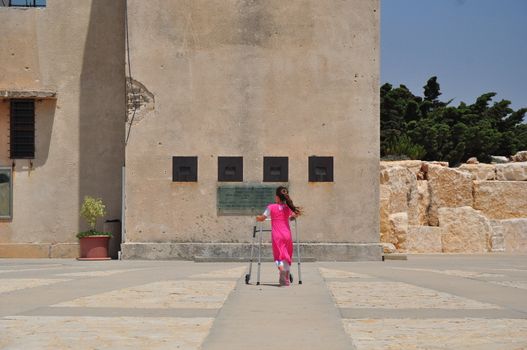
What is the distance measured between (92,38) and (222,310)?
52.9 feet

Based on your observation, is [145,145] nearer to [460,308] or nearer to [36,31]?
[36,31]

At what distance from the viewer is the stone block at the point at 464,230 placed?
2786 cm

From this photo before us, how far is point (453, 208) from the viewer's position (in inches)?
1112

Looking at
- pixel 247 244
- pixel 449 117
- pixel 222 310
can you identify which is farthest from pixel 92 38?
A: pixel 449 117

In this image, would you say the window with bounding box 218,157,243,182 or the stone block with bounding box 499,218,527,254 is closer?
the window with bounding box 218,157,243,182

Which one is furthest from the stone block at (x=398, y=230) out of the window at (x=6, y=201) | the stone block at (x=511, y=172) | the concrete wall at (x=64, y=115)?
the window at (x=6, y=201)

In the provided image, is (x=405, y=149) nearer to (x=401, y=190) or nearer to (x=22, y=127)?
(x=401, y=190)

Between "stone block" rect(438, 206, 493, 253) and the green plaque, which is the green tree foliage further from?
the green plaque

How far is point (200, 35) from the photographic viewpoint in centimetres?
2278

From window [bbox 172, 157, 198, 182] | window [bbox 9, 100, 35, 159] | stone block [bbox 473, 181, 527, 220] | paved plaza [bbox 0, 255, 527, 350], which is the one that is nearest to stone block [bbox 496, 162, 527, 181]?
stone block [bbox 473, 181, 527, 220]

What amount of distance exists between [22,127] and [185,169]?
5.21m

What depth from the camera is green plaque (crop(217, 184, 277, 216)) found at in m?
22.4

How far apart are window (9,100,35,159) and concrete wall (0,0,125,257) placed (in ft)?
0.55

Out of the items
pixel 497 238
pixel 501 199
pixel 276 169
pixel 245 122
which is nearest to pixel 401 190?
pixel 497 238
